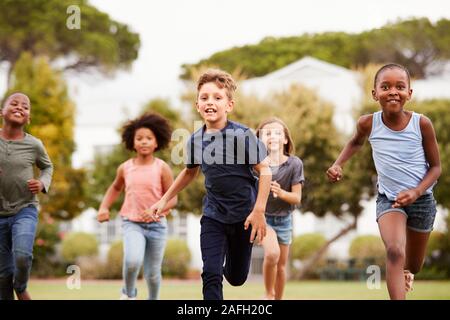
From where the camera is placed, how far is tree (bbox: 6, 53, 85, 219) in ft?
81.0

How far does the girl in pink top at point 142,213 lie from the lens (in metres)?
8.75

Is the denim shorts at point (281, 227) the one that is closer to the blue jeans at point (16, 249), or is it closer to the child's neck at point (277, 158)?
the child's neck at point (277, 158)

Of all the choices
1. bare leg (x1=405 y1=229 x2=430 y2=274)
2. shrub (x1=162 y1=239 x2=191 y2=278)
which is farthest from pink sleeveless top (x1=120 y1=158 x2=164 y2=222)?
shrub (x1=162 y1=239 x2=191 y2=278)

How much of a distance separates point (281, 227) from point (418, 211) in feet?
7.69

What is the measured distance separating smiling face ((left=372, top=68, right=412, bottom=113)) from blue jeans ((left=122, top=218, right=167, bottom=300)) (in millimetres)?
3273

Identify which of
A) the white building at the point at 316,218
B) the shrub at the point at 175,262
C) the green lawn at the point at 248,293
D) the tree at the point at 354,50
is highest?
the tree at the point at 354,50

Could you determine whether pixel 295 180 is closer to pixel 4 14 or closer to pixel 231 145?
pixel 231 145

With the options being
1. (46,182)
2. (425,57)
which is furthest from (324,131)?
(425,57)

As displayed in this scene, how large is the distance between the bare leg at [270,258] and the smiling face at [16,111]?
8.57 feet

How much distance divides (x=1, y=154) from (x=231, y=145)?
2.32 metres

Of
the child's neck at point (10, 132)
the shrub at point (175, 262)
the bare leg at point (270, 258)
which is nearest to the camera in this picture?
the child's neck at point (10, 132)

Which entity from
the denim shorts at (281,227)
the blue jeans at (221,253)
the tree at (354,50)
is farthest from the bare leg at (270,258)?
the tree at (354,50)

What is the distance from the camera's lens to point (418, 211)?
6.58m

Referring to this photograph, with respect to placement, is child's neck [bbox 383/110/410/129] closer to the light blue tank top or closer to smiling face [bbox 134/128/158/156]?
the light blue tank top
